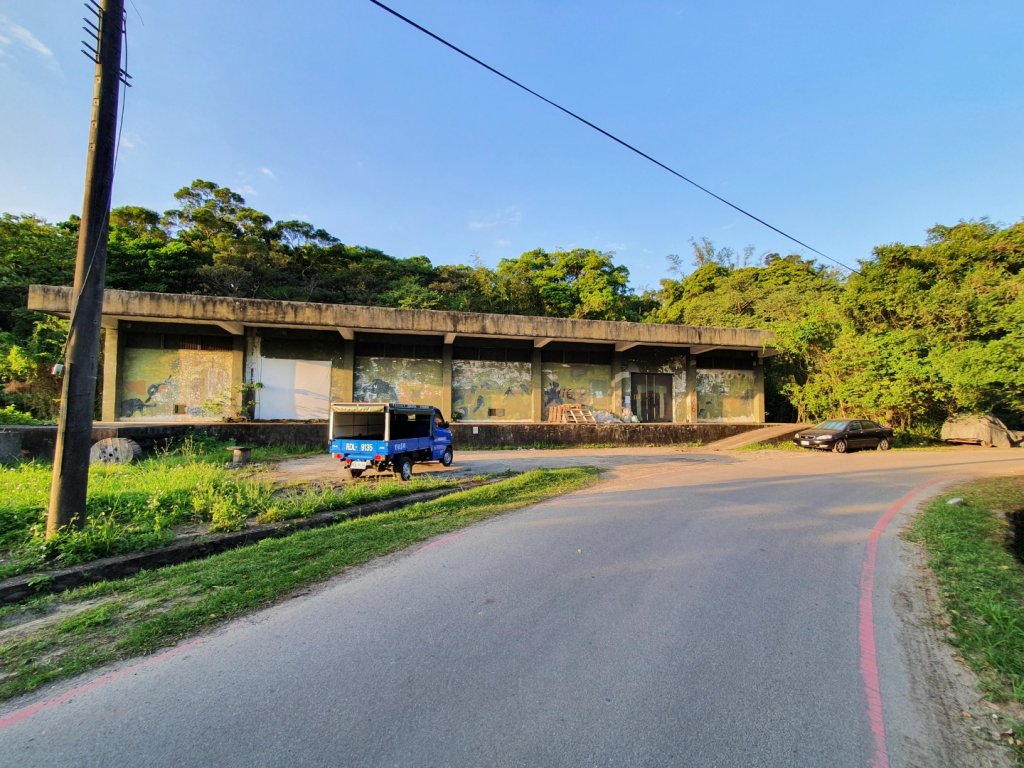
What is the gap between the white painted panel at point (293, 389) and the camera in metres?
20.5

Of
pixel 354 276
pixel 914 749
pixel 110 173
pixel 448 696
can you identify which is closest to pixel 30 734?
pixel 448 696

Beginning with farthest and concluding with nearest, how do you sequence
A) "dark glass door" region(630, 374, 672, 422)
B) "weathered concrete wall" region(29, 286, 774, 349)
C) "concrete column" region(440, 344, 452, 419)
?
1. "dark glass door" region(630, 374, 672, 422)
2. "concrete column" region(440, 344, 452, 419)
3. "weathered concrete wall" region(29, 286, 774, 349)

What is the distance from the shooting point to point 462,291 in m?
39.6

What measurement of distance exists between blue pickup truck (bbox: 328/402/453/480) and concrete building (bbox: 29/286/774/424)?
321 inches

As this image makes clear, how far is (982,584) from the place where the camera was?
4887 millimetres

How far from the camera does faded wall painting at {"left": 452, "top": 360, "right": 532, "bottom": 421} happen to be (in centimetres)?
2252

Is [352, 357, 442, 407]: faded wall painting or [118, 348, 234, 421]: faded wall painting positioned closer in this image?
[118, 348, 234, 421]: faded wall painting

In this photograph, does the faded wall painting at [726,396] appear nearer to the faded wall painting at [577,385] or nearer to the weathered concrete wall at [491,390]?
the faded wall painting at [577,385]

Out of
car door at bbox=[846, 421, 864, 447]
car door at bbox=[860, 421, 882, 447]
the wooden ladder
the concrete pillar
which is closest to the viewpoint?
car door at bbox=[846, 421, 864, 447]

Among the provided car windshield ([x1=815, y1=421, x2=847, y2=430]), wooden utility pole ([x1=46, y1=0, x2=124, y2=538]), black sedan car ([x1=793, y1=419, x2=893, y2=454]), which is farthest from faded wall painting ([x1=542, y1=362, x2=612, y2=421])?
wooden utility pole ([x1=46, y1=0, x2=124, y2=538])

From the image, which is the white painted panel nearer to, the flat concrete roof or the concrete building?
the concrete building

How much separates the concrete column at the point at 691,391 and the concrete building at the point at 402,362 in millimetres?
53

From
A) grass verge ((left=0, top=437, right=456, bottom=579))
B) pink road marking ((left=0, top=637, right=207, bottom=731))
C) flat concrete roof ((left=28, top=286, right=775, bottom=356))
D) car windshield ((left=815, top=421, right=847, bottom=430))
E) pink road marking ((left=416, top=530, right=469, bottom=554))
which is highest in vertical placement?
flat concrete roof ((left=28, top=286, right=775, bottom=356))

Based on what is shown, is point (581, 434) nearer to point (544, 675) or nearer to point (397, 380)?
point (397, 380)
